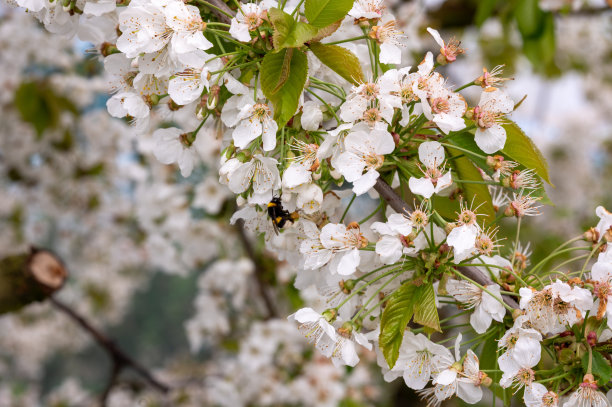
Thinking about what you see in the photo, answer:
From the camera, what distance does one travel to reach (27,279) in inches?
67.7

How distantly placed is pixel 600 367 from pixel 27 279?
1.61 m

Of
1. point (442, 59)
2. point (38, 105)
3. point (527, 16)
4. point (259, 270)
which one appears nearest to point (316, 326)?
point (442, 59)

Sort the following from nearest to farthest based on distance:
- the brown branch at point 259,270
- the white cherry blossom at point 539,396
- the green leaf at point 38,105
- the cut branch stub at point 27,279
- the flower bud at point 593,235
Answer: the white cherry blossom at point 539,396 → the flower bud at point 593,235 → the cut branch stub at point 27,279 → the brown branch at point 259,270 → the green leaf at point 38,105

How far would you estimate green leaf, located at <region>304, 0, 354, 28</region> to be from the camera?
0.79 meters

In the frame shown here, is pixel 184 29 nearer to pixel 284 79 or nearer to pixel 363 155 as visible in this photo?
pixel 284 79

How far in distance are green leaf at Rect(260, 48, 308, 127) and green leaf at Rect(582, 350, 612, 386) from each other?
1.84 ft

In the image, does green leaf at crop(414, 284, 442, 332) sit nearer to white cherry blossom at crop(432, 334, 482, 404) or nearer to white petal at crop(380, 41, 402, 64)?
white cherry blossom at crop(432, 334, 482, 404)

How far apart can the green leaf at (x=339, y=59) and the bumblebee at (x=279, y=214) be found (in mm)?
239

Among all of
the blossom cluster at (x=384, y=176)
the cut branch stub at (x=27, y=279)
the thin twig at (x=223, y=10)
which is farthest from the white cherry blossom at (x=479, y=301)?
the cut branch stub at (x=27, y=279)

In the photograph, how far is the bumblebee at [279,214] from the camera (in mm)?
924

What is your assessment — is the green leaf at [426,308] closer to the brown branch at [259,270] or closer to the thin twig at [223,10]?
the thin twig at [223,10]

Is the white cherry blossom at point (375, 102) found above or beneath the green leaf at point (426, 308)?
above

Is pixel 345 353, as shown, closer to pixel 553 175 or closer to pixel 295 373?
pixel 295 373

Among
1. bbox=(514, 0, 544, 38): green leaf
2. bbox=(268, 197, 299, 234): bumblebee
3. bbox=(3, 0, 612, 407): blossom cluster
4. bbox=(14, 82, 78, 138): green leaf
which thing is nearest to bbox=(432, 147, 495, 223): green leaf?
bbox=(3, 0, 612, 407): blossom cluster
